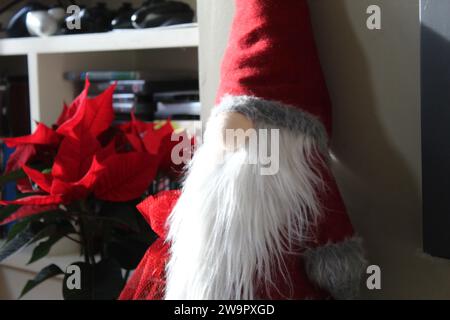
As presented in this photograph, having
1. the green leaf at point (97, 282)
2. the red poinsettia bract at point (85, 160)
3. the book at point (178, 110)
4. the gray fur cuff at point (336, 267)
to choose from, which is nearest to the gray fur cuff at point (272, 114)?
the gray fur cuff at point (336, 267)

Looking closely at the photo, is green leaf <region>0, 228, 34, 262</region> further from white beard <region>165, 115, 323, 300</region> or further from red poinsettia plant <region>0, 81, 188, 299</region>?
white beard <region>165, 115, 323, 300</region>

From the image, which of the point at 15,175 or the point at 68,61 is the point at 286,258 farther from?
the point at 68,61

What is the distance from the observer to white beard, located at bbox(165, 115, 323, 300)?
502 millimetres

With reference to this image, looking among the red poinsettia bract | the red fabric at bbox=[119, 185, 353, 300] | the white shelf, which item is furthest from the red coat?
the white shelf

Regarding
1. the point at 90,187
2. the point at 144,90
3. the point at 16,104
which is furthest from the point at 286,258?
the point at 16,104

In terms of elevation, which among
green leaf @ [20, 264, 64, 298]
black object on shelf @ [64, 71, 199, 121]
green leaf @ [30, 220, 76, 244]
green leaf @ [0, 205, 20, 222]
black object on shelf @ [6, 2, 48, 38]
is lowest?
green leaf @ [20, 264, 64, 298]

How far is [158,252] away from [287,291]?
0.15m

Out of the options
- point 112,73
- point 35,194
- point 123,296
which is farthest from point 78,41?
point 123,296

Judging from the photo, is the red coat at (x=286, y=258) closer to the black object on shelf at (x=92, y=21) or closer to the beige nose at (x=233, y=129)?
the beige nose at (x=233, y=129)

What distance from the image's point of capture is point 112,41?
95 centimetres

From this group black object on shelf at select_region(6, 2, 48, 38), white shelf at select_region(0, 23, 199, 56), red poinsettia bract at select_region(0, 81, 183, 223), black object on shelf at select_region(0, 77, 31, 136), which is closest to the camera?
red poinsettia bract at select_region(0, 81, 183, 223)

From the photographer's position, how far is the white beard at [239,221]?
0.50 metres

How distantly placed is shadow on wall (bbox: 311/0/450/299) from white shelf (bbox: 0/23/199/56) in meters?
0.30
